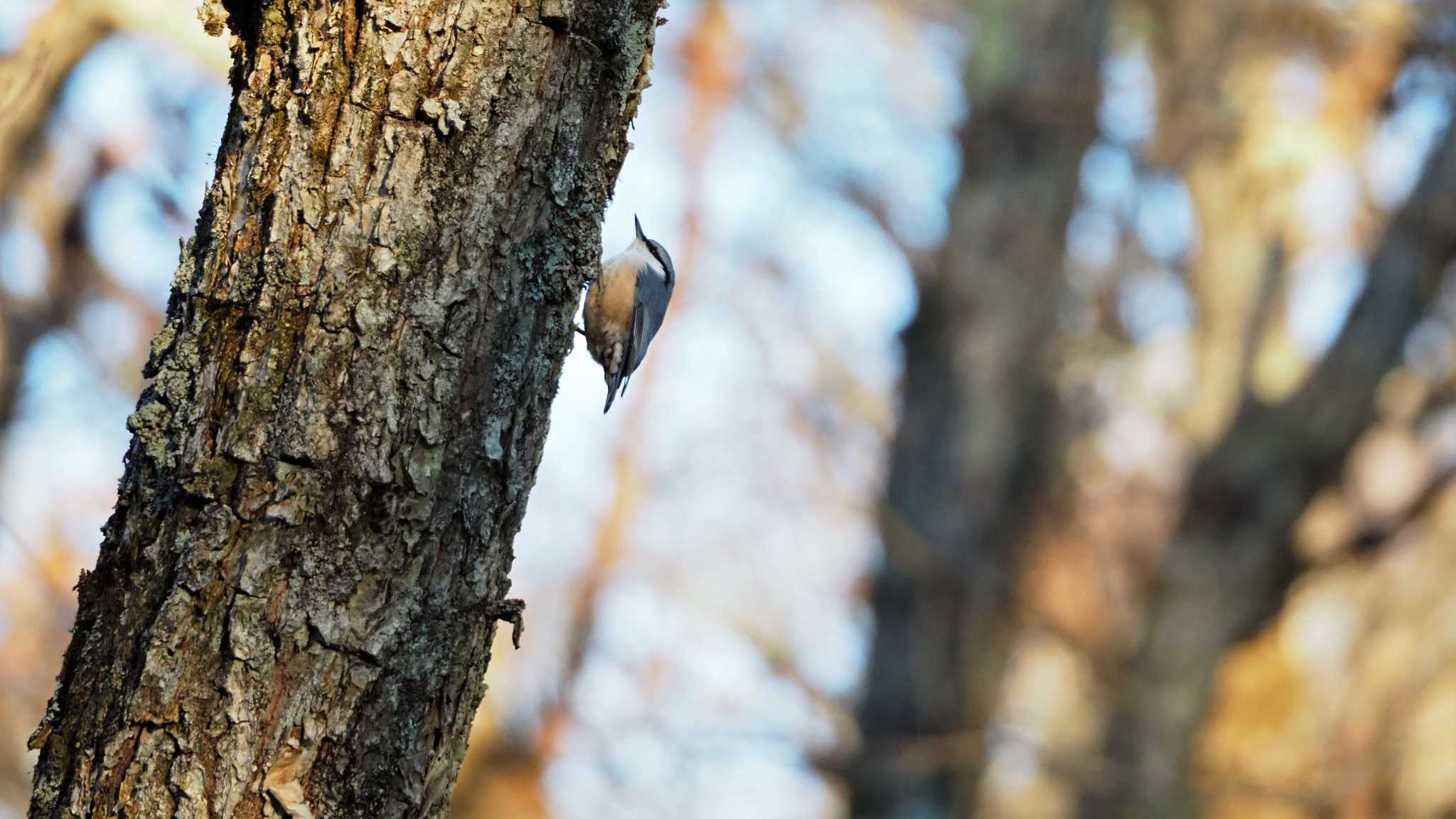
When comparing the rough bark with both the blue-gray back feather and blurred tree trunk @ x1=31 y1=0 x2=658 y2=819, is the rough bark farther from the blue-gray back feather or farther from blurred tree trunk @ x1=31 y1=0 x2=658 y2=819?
blurred tree trunk @ x1=31 y1=0 x2=658 y2=819

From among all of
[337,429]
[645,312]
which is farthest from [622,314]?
[337,429]

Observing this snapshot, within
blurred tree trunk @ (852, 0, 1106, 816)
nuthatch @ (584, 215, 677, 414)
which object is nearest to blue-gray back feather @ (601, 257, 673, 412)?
nuthatch @ (584, 215, 677, 414)

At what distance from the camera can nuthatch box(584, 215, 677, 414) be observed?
2.94 metres

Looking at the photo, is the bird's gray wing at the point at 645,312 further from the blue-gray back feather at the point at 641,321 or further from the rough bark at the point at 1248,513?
the rough bark at the point at 1248,513

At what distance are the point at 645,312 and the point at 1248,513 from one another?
3643 mm

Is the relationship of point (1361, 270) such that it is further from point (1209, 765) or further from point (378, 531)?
point (378, 531)

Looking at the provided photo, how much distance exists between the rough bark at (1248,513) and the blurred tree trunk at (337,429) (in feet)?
15.2

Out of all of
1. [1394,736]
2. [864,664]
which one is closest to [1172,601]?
[864,664]

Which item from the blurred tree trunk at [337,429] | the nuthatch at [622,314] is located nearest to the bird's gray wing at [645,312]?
the nuthatch at [622,314]

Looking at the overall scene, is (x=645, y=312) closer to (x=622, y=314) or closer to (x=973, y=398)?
(x=622, y=314)

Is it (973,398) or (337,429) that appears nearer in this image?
(337,429)

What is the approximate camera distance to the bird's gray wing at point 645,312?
115 inches

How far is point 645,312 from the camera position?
9.71ft

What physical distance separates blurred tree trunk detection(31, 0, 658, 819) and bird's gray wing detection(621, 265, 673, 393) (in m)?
1.47
